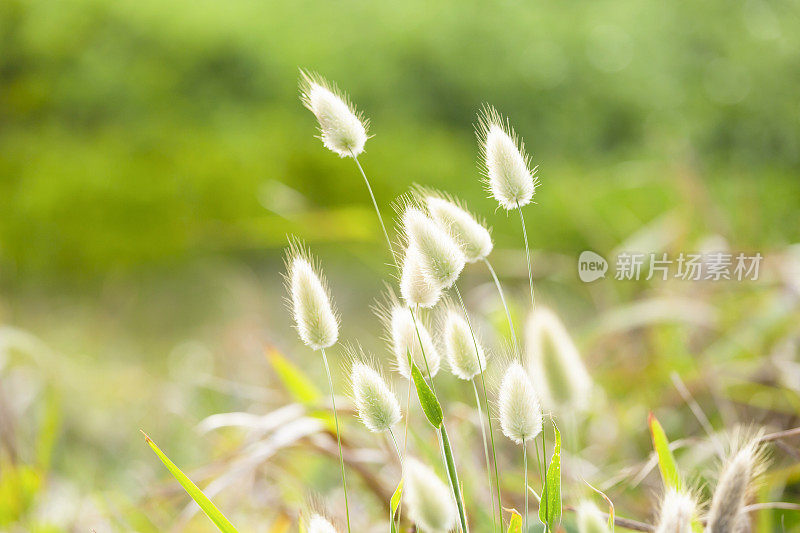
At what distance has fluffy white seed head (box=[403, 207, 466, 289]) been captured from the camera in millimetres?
186

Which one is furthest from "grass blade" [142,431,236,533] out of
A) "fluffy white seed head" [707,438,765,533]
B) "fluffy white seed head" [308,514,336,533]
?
"fluffy white seed head" [707,438,765,533]

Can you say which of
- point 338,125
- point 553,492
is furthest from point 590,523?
point 338,125

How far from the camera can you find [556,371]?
0.71 ft

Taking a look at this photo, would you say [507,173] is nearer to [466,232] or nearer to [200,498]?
[466,232]

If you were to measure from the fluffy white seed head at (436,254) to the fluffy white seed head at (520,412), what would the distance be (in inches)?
1.3

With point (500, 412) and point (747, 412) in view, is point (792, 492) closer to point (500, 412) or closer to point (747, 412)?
point (747, 412)

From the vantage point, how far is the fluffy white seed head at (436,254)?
19cm

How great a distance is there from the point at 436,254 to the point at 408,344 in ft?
0.12

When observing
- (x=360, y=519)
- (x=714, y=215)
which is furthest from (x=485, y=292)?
(x=360, y=519)

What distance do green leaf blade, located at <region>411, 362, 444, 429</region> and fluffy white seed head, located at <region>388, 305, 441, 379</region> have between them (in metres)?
0.01

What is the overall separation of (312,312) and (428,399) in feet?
0.13

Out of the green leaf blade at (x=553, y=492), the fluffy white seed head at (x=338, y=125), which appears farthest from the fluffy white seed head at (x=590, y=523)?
the fluffy white seed head at (x=338, y=125)

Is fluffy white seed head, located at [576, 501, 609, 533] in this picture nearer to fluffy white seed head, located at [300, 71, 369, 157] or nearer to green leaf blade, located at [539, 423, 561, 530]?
green leaf blade, located at [539, 423, 561, 530]

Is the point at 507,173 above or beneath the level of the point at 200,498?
above
